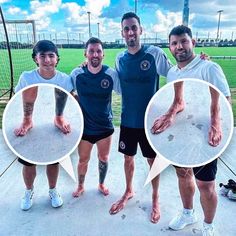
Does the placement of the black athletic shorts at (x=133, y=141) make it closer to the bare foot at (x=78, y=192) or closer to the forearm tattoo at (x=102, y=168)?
the forearm tattoo at (x=102, y=168)

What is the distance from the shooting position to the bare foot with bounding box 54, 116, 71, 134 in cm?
179

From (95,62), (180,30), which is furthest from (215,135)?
(95,62)

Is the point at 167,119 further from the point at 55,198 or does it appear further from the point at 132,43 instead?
the point at 55,198

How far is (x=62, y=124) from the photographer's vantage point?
5.91ft

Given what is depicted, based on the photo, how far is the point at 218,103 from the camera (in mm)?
1685

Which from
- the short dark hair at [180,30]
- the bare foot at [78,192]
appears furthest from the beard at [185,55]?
the bare foot at [78,192]

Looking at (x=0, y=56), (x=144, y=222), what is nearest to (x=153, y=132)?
(x=144, y=222)

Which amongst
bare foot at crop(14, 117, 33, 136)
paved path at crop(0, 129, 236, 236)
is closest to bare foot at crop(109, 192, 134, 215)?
paved path at crop(0, 129, 236, 236)

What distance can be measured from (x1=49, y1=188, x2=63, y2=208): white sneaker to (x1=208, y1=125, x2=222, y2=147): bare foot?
1586 mm

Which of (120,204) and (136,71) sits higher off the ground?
(136,71)

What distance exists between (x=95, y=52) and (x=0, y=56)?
13.1 m

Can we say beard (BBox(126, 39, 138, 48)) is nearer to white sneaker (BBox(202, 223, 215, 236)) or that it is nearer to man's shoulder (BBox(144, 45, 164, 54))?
man's shoulder (BBox(144, 45, 164, 54))

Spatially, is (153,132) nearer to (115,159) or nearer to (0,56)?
(115,159)

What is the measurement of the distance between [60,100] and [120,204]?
52.2 inches
